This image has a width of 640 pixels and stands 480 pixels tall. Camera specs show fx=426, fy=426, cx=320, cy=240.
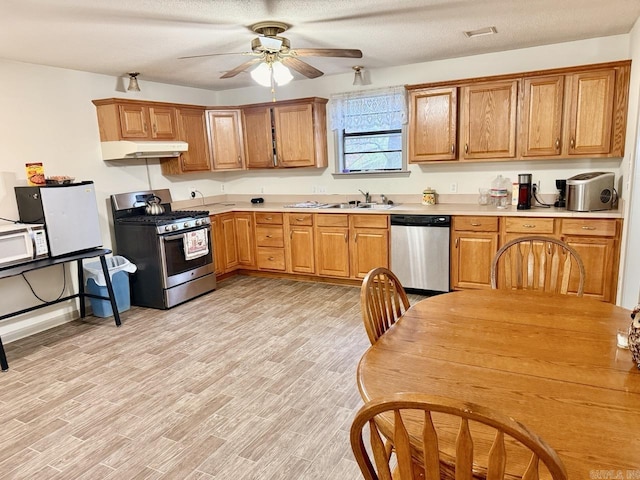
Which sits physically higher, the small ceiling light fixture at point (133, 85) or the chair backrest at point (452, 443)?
the small ceiling light fixture at point (133, 85)

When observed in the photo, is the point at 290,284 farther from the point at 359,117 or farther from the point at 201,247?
the point at 359,117

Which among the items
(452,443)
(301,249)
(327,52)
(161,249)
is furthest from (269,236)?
(452,443)

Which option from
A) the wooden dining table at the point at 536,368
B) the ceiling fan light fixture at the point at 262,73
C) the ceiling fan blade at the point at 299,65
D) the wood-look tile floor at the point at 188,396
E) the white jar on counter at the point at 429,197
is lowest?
the wood-look tile floor at the point at 188,396

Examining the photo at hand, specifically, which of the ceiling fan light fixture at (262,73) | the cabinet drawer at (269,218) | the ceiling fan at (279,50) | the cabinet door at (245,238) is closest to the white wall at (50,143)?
the cabinet door at (245,238)

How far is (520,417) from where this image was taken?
1.11 m

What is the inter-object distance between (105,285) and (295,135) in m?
2.67

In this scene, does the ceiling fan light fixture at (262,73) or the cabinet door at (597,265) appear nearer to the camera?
the ceiling fan light fixture at (262,73)

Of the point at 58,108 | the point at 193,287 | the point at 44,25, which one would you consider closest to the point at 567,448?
the point at 44,25

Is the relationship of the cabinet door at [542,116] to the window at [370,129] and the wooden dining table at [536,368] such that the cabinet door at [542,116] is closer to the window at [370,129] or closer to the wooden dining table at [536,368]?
the window at [370,129]

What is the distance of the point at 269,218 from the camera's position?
204 inches

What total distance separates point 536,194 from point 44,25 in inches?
173

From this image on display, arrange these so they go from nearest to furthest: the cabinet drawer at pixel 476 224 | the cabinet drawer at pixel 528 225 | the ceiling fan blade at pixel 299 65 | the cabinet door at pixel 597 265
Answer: the ceiling fan blade at pixel 299 65
the cabinet door at pixel 597 265
the cabinet drawer at pixel 528 225
the cabinet drawer at pixel 476 224

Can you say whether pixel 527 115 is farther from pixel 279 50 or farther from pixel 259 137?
pixel 259 137

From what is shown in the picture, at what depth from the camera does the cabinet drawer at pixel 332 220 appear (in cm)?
473
